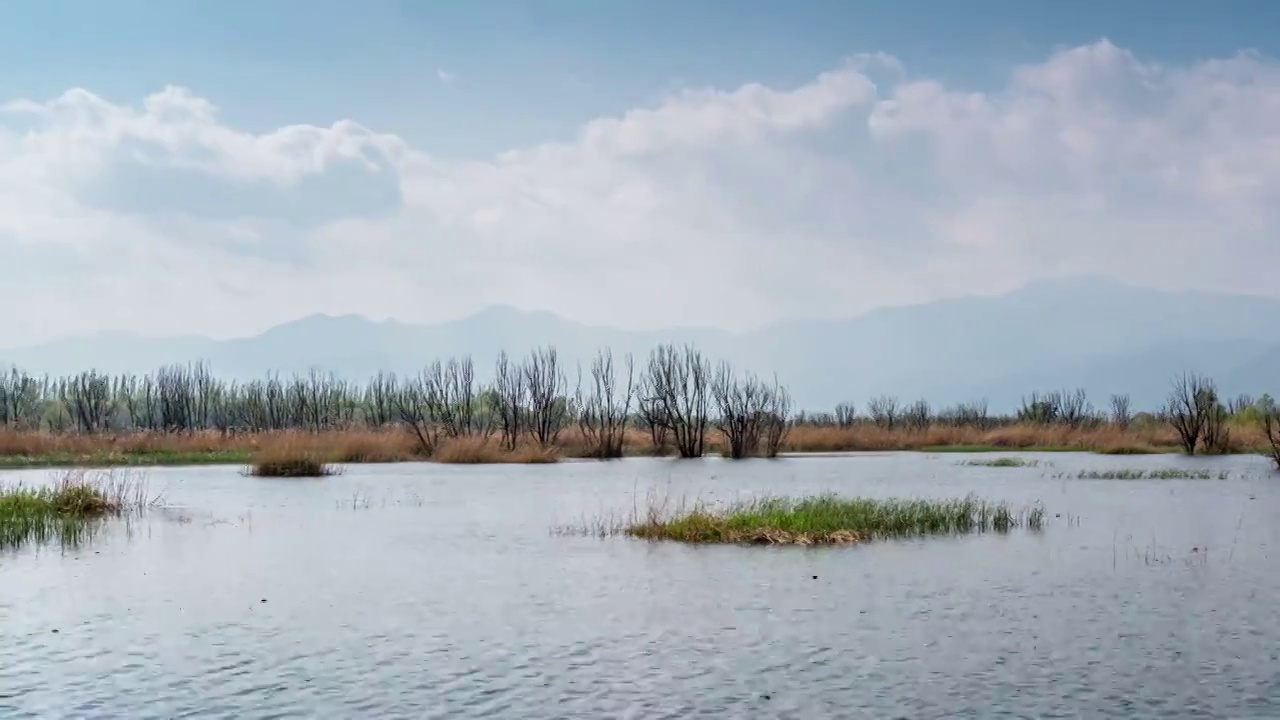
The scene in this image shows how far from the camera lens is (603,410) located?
6334 centimetres

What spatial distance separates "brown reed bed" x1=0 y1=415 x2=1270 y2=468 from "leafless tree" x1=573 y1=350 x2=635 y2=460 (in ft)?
2.88

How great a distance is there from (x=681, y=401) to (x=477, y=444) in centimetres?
1200

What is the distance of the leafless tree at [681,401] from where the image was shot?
6016cm

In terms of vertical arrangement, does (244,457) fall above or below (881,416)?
below

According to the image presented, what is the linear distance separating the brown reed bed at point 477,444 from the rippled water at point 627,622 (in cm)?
2314

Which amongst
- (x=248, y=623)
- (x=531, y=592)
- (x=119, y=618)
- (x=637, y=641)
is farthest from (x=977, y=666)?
(x=119, y=618)

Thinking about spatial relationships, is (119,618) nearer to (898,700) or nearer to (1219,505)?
(898,700)

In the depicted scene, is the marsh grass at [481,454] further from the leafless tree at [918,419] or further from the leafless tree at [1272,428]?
the leafless tree at [1272,428]

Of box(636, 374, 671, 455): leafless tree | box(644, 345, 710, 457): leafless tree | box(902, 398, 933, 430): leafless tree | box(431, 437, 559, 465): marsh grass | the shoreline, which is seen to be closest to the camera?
the shoreline

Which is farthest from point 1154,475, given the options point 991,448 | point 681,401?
point 991,448

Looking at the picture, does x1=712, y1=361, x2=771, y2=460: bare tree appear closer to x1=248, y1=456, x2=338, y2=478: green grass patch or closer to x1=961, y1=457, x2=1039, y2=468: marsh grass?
x1=961, y1=457, x2=1039, y2=468: marsh grass

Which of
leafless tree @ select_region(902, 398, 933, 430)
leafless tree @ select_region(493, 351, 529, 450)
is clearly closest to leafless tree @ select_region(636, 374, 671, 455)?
leafless tree @ select_region(493, 351, 529, 450)

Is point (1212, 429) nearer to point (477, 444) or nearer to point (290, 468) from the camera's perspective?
point (477, 444)

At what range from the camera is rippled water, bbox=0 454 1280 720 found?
11.6 meters
